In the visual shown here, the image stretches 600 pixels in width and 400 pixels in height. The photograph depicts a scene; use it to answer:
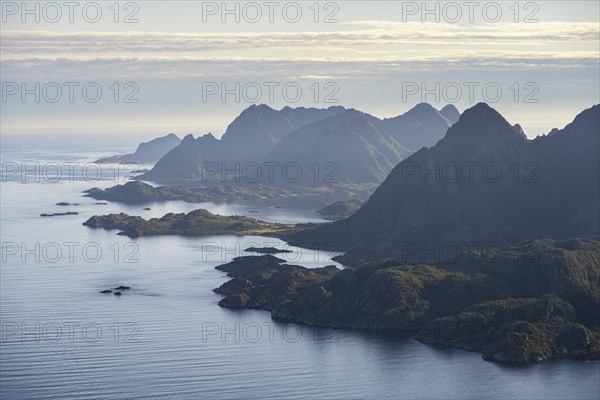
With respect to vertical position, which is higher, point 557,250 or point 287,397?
point 557,250

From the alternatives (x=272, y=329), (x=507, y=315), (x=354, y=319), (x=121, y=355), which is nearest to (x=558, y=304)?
(x=507, y=315)

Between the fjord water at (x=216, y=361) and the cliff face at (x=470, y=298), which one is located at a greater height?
the cliff face at (x=470, y=298)

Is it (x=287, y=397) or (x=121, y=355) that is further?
(x=121, y=355)

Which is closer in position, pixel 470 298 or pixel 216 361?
pixel 216 361

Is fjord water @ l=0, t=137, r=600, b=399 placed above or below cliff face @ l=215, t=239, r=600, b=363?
below

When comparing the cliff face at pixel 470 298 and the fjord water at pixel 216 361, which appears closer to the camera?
the fjord water at pixel 216 361

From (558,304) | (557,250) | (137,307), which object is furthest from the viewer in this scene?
(557,250)

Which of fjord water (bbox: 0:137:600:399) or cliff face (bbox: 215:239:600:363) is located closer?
fjord water (bbox: 0:137:600:399)

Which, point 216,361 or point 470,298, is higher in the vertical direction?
point 470,298

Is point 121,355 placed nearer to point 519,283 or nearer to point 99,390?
Result: point 99,390

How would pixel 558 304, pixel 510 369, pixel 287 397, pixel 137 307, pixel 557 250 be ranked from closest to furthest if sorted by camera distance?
pixel 287 397 → pixel 510 369 → pixel 558 304 → pixel 137 307 → pixel 557 250

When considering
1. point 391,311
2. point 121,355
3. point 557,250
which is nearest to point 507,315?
point 391,311
